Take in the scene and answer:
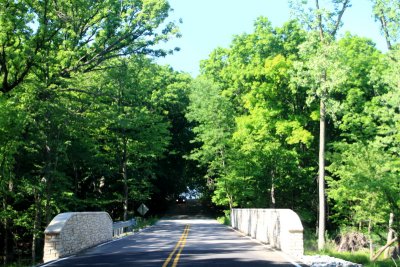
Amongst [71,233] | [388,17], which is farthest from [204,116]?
[71,233]

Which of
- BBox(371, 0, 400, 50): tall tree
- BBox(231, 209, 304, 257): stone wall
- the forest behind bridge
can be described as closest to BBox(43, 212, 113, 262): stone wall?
the forest behind bridge

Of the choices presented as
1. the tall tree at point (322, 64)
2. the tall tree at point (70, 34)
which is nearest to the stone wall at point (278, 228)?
the tall tree at point (322, 64)

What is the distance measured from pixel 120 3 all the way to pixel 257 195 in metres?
24.5

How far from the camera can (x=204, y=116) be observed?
44.9 m

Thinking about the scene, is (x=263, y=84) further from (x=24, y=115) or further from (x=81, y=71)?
(x=24, y=115)

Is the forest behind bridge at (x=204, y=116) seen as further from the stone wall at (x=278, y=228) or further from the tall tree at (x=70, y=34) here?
the stone wall at (x=278, y=228)

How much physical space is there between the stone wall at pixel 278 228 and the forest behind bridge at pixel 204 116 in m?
2.73

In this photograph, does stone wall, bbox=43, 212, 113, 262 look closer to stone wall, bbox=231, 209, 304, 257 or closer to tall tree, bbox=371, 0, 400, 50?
stone wall, bbox=231, 209, 304, 257

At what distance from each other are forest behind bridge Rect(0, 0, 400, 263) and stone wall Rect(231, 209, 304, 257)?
2.73 meters

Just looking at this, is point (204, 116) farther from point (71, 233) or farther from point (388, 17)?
point (71, 233)

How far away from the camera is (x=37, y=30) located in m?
18.7

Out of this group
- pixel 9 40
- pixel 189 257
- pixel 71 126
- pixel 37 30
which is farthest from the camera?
pixel 71 126

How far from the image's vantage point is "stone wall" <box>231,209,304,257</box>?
15469 mm

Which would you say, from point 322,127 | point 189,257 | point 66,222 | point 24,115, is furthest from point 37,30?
point 322,127
